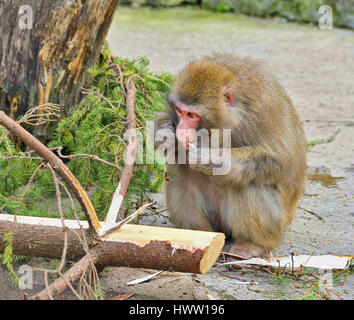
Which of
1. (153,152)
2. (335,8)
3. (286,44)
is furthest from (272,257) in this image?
(335,8)

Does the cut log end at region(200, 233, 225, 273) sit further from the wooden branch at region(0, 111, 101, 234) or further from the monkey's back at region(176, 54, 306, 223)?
the monkey's back at region(176, 54, 306, 223)

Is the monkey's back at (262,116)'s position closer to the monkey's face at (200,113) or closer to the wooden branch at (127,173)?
the monkey's face at (200,113)

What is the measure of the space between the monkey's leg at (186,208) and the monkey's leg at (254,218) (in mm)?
205

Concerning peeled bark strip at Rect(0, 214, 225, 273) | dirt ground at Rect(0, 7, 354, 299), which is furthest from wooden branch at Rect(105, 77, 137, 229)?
dirt ground at Rect(0, 7, 354, 299)

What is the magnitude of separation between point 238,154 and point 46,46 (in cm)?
203

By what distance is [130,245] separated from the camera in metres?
3.49

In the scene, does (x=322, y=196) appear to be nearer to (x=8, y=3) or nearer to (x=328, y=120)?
(x=328, y=120)

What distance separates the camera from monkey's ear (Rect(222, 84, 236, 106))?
13.8 ft

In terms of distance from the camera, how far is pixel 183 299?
12.2ft

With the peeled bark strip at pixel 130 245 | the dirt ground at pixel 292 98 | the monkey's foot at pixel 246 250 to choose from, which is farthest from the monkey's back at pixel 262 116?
the peeled bark strip at pixel 130 245

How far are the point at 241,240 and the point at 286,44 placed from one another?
23.5 feet

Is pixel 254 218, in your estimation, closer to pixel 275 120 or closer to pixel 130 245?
pixel 275 120

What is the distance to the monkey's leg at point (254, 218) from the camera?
435cm

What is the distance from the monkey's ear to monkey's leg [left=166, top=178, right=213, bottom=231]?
0.75 m
